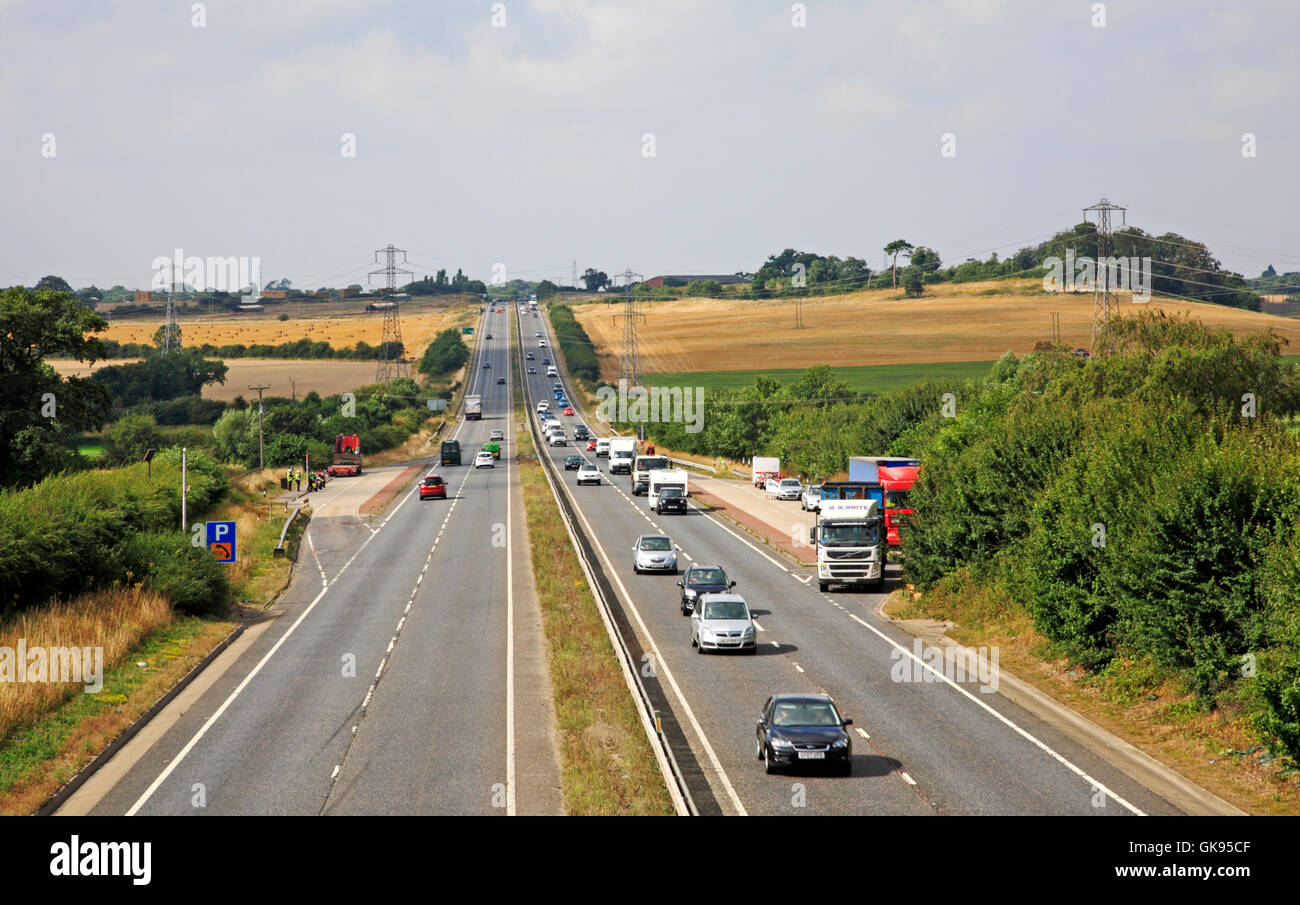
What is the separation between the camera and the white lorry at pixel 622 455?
10600 centimetres

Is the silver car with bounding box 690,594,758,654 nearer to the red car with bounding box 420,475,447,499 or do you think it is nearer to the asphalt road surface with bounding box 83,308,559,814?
the asphalt road surface with bounding box 83,308,559,814

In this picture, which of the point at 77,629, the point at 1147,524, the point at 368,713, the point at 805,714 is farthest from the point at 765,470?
the point at 805,714

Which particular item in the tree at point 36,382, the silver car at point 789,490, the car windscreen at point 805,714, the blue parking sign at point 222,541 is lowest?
the silver car at point 789,490

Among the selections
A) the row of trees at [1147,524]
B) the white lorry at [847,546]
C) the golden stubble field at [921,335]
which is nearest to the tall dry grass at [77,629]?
the white lorry at [847,546]

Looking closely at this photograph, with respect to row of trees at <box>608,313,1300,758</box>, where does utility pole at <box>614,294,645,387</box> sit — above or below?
above

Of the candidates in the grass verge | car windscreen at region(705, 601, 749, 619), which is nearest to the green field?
the grass verge

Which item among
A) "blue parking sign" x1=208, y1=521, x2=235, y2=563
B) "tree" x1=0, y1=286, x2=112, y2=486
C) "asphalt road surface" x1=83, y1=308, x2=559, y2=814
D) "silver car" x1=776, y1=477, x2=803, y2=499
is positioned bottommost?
"asphalt road surface" x1=83, y1=308, x2=559, y2=814

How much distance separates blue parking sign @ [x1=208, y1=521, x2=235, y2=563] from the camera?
45.3 metres

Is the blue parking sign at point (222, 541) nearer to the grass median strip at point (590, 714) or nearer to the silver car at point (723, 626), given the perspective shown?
the grass median strip at point (590, 714)

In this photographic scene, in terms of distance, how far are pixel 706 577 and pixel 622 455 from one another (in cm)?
6471

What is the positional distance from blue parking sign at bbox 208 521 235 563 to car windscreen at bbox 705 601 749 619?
62.8 feet

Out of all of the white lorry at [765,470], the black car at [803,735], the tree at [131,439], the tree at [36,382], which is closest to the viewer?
the black car at [803,735]

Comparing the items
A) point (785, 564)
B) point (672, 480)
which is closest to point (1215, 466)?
point (785, 564)

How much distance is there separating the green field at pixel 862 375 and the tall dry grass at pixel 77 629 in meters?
101
